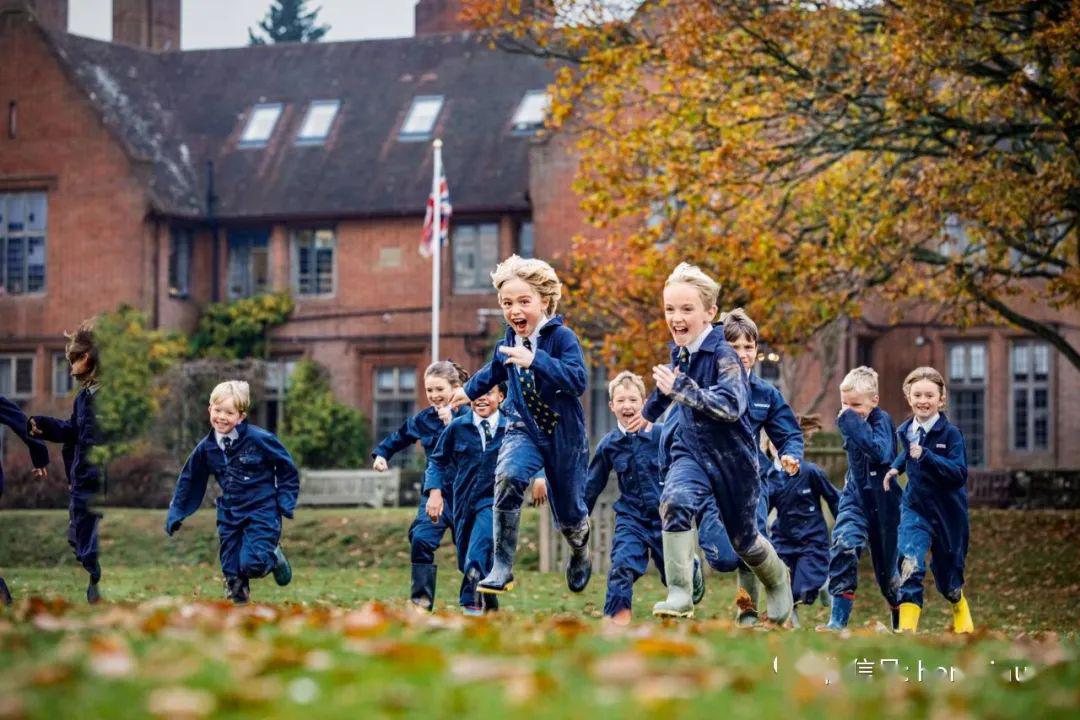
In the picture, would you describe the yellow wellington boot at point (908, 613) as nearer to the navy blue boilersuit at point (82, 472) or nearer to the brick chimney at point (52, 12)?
the navy blue boilersuit at point (82, 472)

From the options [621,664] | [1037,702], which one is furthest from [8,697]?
[1037,702]

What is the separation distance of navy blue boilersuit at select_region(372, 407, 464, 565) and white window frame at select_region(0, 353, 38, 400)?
31.7m

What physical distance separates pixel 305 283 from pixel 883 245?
25.2 m

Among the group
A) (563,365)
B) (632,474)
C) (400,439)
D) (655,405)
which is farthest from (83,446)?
(655,405)

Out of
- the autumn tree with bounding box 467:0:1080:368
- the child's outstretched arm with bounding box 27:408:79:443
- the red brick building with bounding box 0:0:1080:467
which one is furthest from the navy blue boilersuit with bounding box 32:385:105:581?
the red brick building with bounding box 0:0:1080:467

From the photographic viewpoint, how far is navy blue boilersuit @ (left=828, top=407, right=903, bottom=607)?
46.0 feet

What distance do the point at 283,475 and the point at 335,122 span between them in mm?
34414

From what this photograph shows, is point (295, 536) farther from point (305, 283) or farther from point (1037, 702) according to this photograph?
point (1037, 702)

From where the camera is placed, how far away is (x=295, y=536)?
29.2 m

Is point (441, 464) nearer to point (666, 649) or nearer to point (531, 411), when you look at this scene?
point (531, 411)

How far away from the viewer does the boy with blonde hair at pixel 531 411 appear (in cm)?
1154

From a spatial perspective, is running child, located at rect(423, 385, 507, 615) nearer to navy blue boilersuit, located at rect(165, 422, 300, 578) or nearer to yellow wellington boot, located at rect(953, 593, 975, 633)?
navy blue boilersuit, located at rect(165, 422, 300, 578)

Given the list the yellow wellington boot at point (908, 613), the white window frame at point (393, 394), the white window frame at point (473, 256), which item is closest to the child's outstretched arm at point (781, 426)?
the yellow wellington boot at point (908, 613)

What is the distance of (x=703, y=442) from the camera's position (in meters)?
11.1
